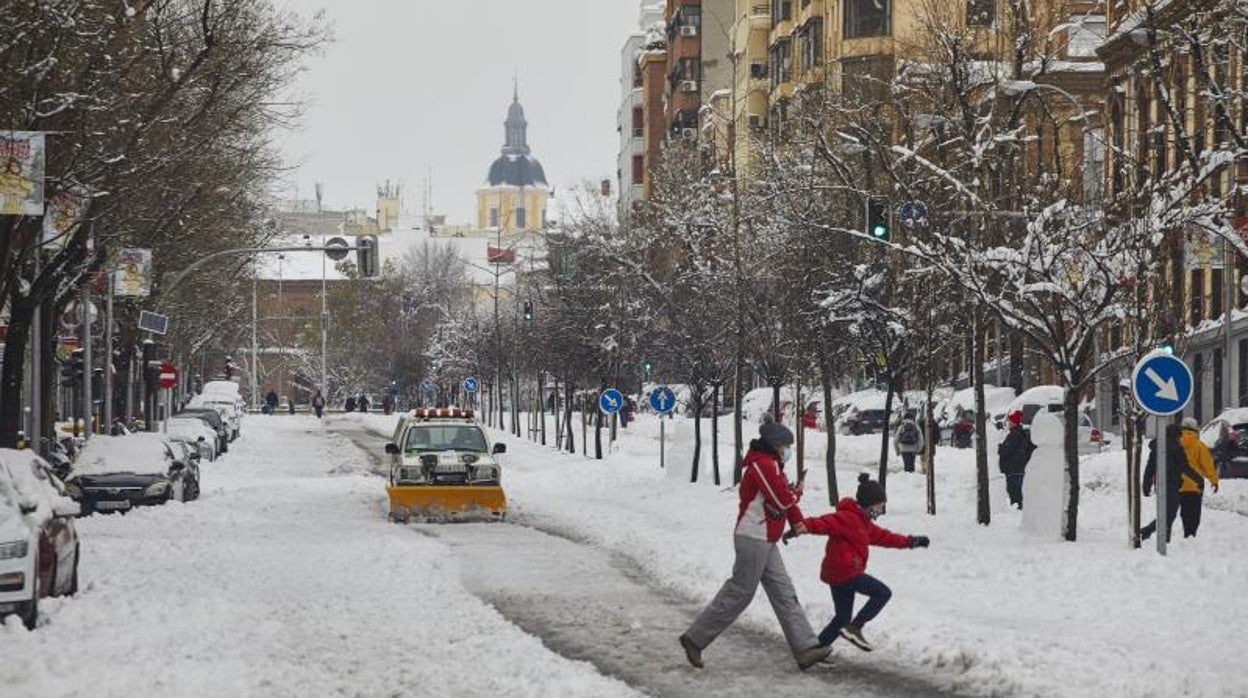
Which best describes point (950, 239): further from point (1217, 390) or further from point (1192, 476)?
point (1217, 390)

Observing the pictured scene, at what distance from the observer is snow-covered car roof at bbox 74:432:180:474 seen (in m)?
37.7

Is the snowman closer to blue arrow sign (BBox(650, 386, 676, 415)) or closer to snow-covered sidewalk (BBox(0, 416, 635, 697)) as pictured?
snow-covered sidewalk (BBox(0, 416, 635, 697))

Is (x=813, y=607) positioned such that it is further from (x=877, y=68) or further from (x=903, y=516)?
(x=877, y=68)

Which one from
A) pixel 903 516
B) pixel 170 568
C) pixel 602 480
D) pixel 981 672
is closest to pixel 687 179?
pixel 602 480

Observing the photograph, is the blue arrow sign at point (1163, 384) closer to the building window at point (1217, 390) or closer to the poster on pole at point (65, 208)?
the poster on pole at point (65, 208)

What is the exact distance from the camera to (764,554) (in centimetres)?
1473

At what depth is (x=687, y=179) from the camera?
62.3 meters

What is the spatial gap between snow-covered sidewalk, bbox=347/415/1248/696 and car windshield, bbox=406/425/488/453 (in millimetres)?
1550

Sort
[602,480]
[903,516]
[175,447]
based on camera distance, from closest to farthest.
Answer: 1. [903,516]
2. [175,447]
3. [602,480]

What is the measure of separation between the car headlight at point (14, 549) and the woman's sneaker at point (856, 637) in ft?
21.2

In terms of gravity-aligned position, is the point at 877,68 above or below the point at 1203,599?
above

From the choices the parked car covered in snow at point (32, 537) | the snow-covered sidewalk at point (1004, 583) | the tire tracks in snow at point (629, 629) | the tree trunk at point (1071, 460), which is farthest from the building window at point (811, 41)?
the parked car covered in snow at point (32, 537)

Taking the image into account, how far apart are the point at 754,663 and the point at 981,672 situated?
1719mm

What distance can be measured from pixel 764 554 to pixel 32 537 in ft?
20.5
